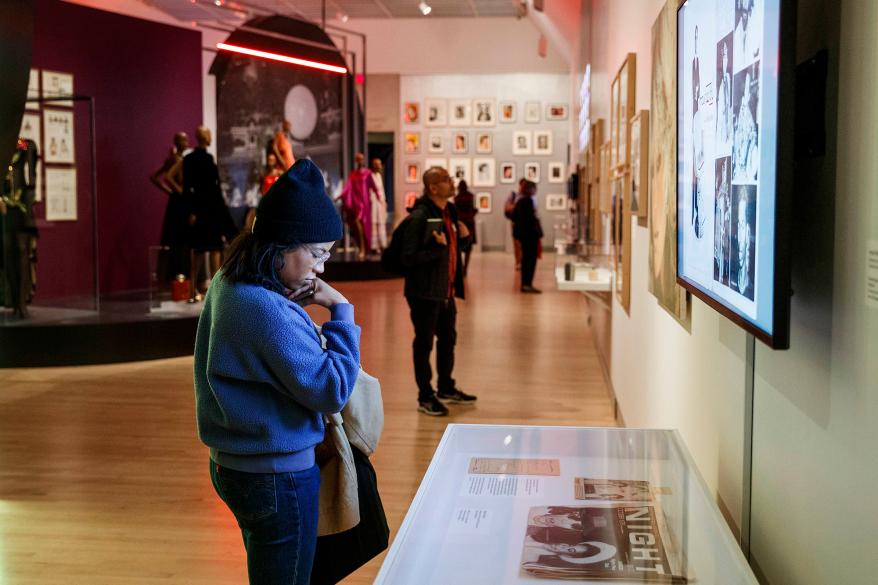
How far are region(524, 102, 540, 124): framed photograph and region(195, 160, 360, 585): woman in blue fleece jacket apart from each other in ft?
80.4

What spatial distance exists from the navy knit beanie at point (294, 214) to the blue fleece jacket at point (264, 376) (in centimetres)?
14

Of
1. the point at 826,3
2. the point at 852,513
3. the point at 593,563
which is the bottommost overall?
the point at 593,563

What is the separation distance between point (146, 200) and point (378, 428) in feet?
41.0

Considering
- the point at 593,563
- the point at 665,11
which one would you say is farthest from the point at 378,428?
the point at 665,11

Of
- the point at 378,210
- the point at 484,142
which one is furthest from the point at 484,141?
the point at 378,210

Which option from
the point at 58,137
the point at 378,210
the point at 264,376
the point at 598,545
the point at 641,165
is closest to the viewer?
the point at 598,545

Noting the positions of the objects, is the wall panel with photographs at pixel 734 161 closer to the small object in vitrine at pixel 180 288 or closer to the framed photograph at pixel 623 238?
the framed photograph at pixel 623 238

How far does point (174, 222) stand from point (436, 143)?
15.7m

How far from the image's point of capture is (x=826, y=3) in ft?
5.92

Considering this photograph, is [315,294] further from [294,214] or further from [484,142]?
[484,142]

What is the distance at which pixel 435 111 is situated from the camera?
26703 millimetres

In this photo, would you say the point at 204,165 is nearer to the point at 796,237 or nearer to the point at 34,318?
the point at 34,318

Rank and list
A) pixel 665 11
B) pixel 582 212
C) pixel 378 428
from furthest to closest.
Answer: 1. pixel 582 212
2. pixel 665 11
3. pixel 378 428

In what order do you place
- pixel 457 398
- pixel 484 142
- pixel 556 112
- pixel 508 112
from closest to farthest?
1. pixel 457 398
2. pixel 556 112
3. pixel 508 112
4. pixel 484 142
